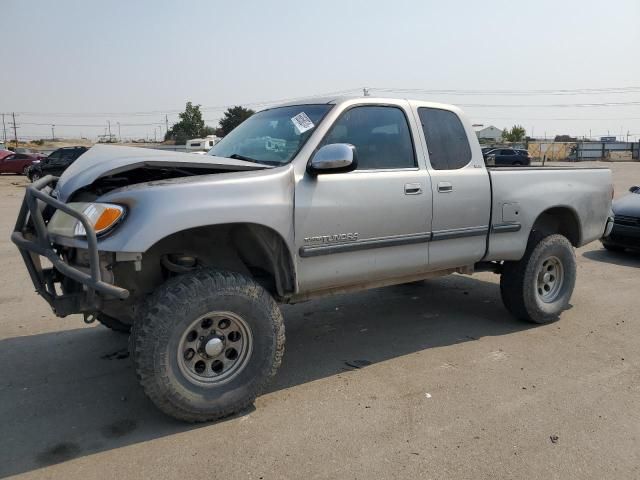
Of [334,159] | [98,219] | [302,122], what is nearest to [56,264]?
[98,219]

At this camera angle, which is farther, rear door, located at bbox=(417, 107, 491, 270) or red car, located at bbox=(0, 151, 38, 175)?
red car, located at bbox=(0, 151, 38, 175)

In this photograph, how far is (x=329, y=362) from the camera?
4273 mm

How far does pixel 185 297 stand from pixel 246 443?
0.91m

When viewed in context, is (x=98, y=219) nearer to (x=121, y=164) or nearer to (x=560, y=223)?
(x=121, y=164)

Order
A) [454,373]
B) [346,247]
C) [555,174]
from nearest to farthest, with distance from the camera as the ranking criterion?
[346,247], [454,373], [555,174]

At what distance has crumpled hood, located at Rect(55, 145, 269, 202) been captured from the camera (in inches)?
123

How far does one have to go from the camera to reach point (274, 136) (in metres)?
4.05

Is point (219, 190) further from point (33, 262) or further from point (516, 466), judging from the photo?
point (516, 466)

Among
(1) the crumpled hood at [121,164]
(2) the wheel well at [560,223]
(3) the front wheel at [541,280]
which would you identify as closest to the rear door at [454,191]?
(3) the front wheel at [541,280]

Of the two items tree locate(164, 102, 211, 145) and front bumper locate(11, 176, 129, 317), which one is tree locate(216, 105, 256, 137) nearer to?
tree locate(164, 102, 211, 145)

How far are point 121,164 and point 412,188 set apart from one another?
210 centimetres

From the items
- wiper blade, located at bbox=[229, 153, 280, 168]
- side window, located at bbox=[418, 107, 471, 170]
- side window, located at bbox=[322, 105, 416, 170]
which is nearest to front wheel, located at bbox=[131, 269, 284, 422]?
wiper blade, located at bbox=[229, 153, 280, 168]

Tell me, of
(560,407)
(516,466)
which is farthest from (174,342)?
(560,407)

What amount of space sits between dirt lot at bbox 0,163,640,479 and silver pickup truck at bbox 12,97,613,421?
39 centimetres
